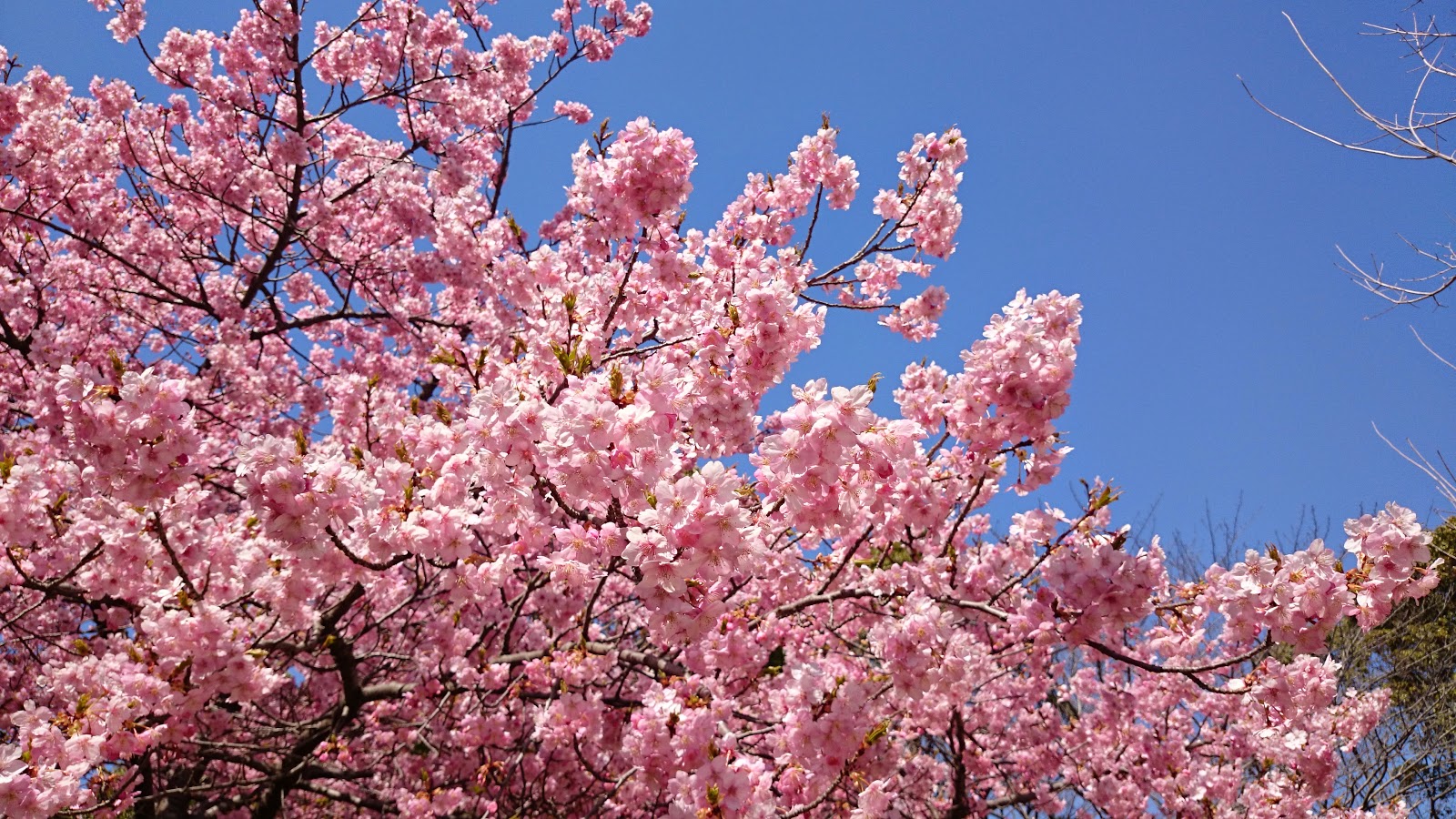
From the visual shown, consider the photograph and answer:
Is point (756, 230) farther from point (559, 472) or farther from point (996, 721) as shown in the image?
point (996, 721)

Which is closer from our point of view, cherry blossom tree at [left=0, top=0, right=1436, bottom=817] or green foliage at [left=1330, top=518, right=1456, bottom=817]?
cherry blossom tree at [left=0, top=0, right=1436, bottom=817]

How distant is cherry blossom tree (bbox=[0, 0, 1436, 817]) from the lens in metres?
2.96

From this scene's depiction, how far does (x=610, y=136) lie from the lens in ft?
14.7

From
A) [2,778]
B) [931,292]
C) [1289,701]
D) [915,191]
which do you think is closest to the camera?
[2,778]

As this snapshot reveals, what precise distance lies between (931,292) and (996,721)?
4.47 meters

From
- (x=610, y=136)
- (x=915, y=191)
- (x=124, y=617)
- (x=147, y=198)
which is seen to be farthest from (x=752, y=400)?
(x=147, y=198)

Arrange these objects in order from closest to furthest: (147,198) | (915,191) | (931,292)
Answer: (915,191), (931,292), (147,198)

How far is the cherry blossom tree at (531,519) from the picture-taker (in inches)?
116

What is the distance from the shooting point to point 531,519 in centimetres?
326

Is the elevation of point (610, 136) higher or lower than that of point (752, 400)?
higher

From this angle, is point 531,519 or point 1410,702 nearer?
point 531,519

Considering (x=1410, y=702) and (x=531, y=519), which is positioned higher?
(x=1410, y=702)

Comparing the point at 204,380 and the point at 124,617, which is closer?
the point at 124,617

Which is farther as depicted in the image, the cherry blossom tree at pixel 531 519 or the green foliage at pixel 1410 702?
the green foliage at pixel 1410 702
